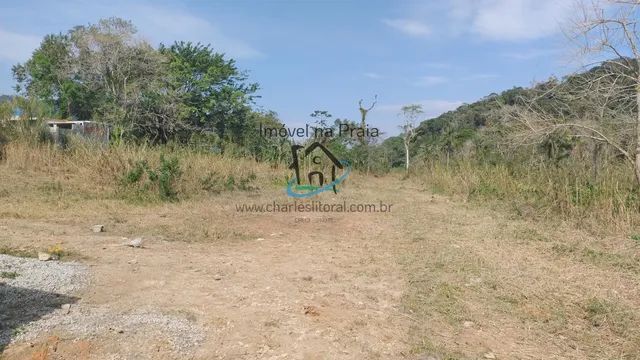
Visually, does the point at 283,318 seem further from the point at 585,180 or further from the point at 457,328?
the point at 585,180

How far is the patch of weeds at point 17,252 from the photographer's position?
12.7 ft

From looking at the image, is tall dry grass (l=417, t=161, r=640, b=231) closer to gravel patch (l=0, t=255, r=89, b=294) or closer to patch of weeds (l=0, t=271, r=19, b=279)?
gravel patch (l=0, t=255, r=89, b=294)

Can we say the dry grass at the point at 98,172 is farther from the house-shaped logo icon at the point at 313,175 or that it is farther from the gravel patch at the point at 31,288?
the gravel patch at the point at 31,288

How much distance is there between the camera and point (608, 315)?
307 centimetres

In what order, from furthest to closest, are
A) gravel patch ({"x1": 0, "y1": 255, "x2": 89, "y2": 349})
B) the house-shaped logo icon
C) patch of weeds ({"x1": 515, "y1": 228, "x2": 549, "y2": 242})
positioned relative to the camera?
the house-shaped logo icon
patch of weeds ({"x1": 515, "y1": 228, "x2": 549, "y2": 242})
gravel patch ({"x1": 0, "y1": 255, "x2": 89, "y2": 349})

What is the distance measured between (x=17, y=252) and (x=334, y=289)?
8.78 feet

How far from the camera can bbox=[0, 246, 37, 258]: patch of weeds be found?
388cm

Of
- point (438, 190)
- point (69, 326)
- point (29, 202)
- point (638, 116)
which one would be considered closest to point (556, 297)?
point (69, 326)

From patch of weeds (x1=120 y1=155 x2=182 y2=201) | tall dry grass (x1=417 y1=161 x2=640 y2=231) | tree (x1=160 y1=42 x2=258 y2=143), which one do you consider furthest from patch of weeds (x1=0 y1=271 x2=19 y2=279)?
tree (x1=160 y1=42 x2=258 y2=143)

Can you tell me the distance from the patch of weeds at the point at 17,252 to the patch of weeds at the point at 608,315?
13.9 ft

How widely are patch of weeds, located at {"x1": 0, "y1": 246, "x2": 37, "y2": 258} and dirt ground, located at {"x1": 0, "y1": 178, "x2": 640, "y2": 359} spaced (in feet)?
0.49

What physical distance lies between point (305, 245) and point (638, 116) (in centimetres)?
434

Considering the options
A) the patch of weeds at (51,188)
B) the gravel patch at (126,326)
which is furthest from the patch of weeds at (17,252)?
the patch of weeds at (51,188)

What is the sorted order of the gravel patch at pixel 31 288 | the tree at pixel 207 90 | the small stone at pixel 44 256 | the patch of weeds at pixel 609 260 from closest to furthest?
the gravel patch at pixel 31 288 < the small stone at pixel 44 256 < the patch of weeds at pixel 609 260 < the tree at pixel 207 90
